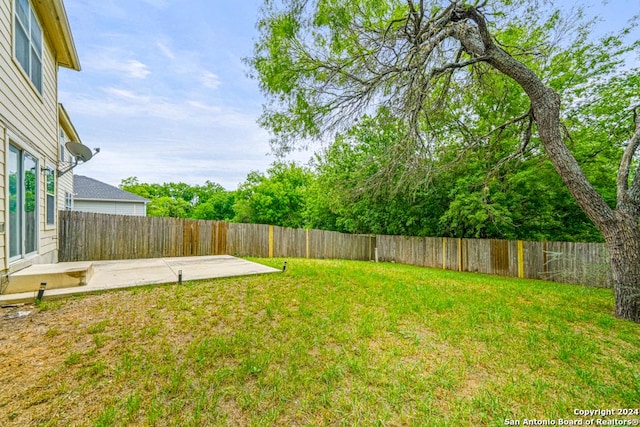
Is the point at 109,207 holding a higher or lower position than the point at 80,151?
lower

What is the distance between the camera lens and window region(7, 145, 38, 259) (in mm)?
3492

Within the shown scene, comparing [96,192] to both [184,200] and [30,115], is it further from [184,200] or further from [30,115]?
[184,200]

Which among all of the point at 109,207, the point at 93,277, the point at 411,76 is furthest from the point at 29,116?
the point at 109,207

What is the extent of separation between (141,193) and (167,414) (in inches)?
1458

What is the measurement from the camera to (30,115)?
409 centimetres

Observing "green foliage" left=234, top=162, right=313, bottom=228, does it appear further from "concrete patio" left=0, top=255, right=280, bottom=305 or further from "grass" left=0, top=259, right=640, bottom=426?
"grass" left=0, top=259, right=640, bottom=426

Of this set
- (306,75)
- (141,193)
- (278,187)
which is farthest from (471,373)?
(141,193)

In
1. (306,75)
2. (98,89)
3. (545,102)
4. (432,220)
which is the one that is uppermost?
(98,89)

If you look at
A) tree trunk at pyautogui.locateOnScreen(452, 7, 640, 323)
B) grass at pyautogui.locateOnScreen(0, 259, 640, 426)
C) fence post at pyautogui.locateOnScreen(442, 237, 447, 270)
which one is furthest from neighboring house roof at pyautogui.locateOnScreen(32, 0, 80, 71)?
fence post at pyautogui.locateOnScreen(442, 237, 447, 270)

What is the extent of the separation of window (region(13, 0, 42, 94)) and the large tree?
3.16m

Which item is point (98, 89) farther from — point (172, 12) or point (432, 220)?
point (432, 220)

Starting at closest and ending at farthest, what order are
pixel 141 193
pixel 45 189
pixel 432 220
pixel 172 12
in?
pixel 45 189 → pixel 172 12 → pixel 432 220 → pixel 141 193

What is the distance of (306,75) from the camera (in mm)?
4516

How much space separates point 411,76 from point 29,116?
5818 mm
